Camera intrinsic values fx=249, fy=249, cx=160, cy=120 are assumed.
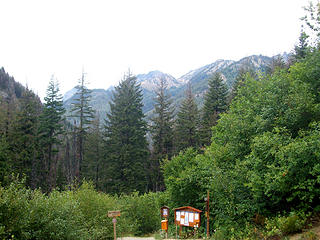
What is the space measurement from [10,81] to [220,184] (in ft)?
281

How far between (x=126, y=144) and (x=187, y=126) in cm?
844

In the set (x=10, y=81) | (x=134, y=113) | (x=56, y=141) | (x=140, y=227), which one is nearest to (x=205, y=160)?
(x=140, y=227)

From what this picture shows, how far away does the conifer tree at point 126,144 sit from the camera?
29.8 m

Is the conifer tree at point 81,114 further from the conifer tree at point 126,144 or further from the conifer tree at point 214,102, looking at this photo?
the conifer tree at point 214,102

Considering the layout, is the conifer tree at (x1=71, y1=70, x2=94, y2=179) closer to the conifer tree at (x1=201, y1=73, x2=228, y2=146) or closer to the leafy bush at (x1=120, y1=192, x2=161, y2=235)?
the conifer tree at (x1=201, y1=73, x2=228, y2=146)

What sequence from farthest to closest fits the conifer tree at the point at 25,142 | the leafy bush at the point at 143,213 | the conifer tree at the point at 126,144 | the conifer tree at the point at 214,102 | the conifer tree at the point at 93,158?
1. the conifer tree at the point at 93,158
2. the conifer tree at the point at 214,102
3. the conifer tree at the point at 126,144
4. the conifer tree at the point at 25,142
5. the leafy bush at the point at 143,213

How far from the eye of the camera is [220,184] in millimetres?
10461

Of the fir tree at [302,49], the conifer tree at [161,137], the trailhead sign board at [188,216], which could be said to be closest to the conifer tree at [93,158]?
the conifer tree at [161,137]

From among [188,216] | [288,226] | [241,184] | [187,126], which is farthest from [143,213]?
[187,126]

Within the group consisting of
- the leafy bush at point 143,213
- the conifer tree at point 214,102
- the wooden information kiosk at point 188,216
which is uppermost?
the conifer tree at point 214,102

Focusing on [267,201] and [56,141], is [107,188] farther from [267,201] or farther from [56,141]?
[267,201]

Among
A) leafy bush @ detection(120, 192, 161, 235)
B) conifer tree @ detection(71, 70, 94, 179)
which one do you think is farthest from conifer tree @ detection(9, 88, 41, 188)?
leafy bush @ detection(120, 192, 161, 235)

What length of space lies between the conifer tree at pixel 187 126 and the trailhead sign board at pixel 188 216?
2030cm

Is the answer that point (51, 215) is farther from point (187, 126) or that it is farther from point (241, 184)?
point (187, 126)
